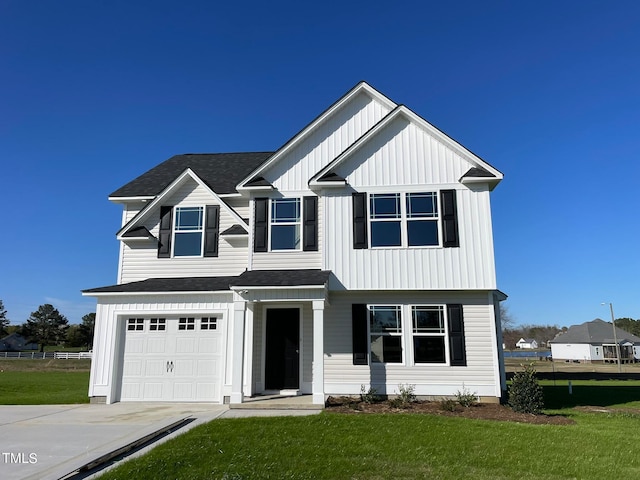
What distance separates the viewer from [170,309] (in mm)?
12945

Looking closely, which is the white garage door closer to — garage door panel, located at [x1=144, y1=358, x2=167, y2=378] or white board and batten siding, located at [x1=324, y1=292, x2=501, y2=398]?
garage door panel, located at [x1=144, y1=358, x2=167, y2=378]

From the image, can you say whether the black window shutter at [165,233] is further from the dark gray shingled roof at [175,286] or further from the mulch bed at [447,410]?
the mulch bed at [447,410]

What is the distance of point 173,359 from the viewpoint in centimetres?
1294

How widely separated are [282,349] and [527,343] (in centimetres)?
10384

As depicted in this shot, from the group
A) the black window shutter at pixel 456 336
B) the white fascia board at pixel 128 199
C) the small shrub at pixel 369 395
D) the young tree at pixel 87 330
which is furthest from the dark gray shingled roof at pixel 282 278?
the young tree at pixel 87 330

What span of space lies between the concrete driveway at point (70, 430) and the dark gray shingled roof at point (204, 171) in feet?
24.8

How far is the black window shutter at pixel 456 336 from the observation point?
12367mm

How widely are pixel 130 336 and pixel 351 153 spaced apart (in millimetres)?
8948

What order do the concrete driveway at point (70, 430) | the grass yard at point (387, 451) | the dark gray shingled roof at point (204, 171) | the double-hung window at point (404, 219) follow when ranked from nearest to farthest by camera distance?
the grass yard at point (387, 451)
the concrete driveway at point (70, 430)
the double-hung window at point (404, 219)
the dark gray shingled roof at point (204, 171)

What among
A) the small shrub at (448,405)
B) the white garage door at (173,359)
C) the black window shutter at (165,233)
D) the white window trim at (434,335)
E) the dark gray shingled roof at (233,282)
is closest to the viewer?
the small shrub at (448,405)

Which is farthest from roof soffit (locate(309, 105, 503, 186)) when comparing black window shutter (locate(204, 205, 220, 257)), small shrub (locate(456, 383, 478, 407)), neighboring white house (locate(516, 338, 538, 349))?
neighboring white house (locate(516, 338, 538, 349))

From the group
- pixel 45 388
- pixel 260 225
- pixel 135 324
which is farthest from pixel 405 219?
pixel 45 388

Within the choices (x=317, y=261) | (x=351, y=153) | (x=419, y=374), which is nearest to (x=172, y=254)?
(x=317, y=261)

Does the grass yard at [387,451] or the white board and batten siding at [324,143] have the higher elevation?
the white board and batten siding at [324,143]
